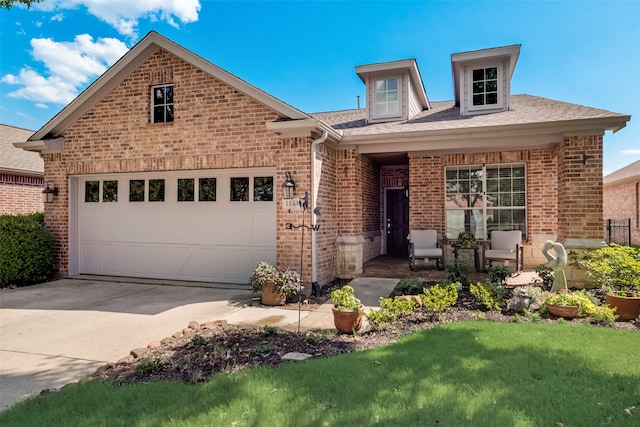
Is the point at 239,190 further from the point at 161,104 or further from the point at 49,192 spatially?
the point at 49,192

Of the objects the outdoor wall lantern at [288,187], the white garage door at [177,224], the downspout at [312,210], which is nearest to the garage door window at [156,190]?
the white garage door at [177,224]

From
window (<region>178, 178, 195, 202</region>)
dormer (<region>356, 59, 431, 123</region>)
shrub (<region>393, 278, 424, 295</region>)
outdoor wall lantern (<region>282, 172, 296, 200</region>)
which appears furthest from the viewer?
dormer (<region>356, 59, 431, 123</region>)

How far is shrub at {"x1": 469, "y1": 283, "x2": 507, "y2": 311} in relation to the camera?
5.69 meters

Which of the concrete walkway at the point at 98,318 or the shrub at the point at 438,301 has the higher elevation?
the shrub at the point at 438,301

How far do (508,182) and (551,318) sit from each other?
5.20m

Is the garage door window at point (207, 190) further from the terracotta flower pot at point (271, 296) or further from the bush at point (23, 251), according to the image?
the bush at point (23, 251)

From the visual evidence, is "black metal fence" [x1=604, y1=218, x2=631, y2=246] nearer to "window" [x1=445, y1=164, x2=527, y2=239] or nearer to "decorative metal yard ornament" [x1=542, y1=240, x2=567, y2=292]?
"window" [x1=445, y1=164, x2=527, y2=239]

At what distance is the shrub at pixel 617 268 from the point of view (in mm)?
5848

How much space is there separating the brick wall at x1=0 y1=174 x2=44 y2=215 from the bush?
178 inches

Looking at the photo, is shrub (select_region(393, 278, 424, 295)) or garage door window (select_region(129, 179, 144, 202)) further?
garage door window (select_region(129, 179, 144, 202))

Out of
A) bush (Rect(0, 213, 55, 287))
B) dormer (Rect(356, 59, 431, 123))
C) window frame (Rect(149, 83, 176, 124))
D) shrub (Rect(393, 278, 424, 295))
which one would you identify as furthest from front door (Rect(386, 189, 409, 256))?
bush (Rect(0, 213, 55, 287))

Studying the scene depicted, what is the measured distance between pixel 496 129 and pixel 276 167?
441 centimetres

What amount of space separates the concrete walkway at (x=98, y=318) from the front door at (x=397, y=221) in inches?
190

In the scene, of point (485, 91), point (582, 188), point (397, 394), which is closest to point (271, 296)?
point (397, 394)
